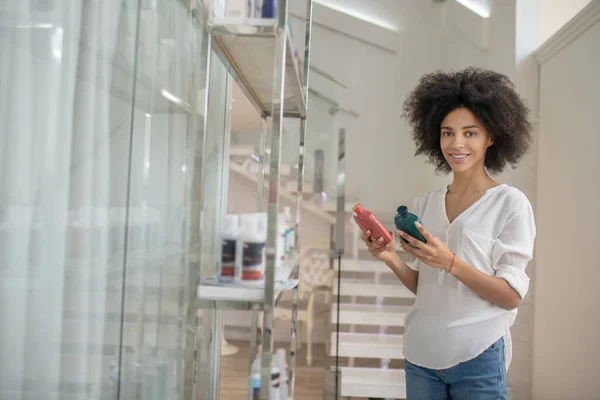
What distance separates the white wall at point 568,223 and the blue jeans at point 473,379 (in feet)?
4.38

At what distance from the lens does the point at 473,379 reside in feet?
4.32

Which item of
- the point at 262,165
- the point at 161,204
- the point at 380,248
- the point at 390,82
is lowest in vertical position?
the point at 380,248

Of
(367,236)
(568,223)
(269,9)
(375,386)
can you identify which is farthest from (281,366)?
(568,223)

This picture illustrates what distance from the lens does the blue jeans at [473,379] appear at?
1.31 m

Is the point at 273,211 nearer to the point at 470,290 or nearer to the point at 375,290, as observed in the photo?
the point at 470,290

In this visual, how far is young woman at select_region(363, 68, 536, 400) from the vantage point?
4.31ft

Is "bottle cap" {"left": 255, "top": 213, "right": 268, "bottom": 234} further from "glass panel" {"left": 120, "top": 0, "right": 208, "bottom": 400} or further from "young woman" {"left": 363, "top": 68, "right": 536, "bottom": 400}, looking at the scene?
"young woman" {"left": 363, "top": 68, "right": 536, "bottom": 400}

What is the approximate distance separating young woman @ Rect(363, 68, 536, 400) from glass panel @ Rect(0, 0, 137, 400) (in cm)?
78

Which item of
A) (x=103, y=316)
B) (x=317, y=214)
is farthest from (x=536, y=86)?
(x=103, y=316)

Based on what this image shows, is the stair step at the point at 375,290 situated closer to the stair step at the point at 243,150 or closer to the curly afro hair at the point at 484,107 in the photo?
the stair step at the point at 243,150

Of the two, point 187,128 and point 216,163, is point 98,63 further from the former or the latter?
point 216,163

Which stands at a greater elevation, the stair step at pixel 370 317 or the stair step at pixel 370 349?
the stair step at pixel 370 317

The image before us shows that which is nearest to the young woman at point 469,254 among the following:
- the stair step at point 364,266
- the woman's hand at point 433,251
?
the woman's hand at point 433,251

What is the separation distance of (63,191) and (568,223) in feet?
8.49
